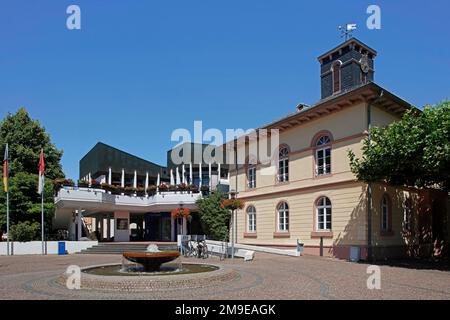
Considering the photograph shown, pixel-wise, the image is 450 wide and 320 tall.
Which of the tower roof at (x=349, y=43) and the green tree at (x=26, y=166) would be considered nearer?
the tower roof at (x=349, y=43)

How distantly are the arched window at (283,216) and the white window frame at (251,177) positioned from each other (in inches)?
122

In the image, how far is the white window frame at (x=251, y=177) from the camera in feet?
87.2

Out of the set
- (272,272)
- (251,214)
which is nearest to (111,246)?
(251,214)

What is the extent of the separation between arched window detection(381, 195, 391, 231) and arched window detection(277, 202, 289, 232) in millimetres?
5472

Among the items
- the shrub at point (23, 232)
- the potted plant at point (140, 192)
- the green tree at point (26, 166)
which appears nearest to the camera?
the shrub at point (23, 232)

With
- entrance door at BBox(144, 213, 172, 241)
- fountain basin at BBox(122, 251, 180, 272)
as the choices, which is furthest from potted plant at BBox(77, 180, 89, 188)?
fountain basin at BBox(122, 251, 180, 272)

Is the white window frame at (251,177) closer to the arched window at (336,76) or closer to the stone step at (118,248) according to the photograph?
the stone step at (118,248)

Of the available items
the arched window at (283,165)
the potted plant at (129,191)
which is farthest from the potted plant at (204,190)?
the arched window at (283,165)

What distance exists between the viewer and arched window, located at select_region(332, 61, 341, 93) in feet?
78.3

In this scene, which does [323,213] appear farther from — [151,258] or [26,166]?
[26,166]

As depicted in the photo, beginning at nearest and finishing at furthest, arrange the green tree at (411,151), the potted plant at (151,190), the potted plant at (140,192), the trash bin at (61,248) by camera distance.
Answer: the green tree at (411,151) → the trash bin at (61,248) → the potted plant at (151,190) → the potted plant at (140,192)

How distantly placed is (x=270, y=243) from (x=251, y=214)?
2961 millimetres

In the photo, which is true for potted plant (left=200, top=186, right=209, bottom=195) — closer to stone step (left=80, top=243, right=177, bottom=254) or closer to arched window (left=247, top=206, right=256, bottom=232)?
arched window (left=247, top=206, right=256, bottom=232)

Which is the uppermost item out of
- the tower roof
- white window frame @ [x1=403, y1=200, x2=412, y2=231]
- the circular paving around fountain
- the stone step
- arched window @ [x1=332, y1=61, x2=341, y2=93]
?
the tower roof
